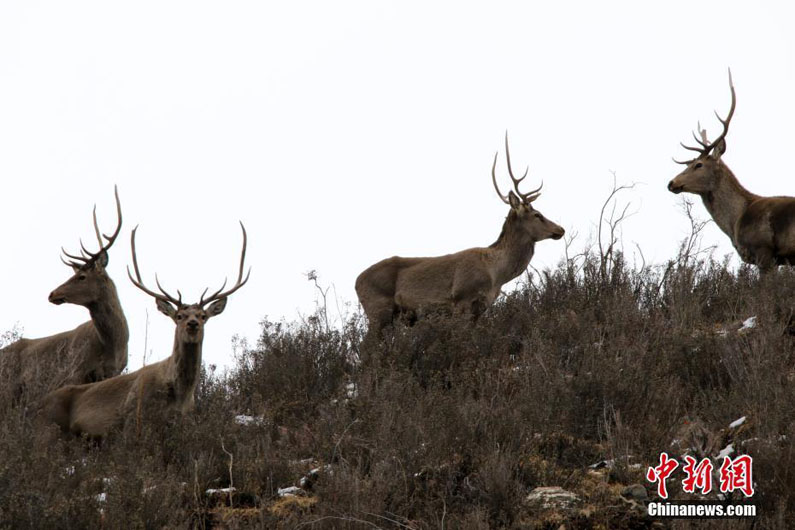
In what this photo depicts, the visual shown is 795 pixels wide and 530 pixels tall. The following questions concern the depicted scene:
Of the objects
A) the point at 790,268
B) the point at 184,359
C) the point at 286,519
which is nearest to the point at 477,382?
the point at 184,359

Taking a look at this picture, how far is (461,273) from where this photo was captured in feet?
35.7

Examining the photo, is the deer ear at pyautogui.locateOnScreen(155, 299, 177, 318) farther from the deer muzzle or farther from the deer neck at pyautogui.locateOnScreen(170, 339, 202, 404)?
the deer muzzle

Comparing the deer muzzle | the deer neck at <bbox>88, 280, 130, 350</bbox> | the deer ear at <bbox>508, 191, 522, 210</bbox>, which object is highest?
the deer ear at <bbox>508, 191, 522, 210</bbox>

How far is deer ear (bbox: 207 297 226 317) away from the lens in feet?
27.4

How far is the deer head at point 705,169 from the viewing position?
464 inches

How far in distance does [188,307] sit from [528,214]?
4.63m

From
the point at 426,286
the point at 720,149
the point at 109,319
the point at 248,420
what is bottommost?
the point at 248,420

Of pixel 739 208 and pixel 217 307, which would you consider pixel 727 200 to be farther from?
pixel 217 307

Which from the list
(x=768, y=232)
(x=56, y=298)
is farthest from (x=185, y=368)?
(x=768, y=232)

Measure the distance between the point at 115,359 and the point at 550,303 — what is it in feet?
15.3

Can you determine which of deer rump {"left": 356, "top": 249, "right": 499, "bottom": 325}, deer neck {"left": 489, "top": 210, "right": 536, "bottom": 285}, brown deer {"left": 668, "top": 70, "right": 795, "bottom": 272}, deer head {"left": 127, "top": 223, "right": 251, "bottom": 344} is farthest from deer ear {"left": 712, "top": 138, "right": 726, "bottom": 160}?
deer head {"left": 127, "top": 223, "right": 251, "bottom": 344}

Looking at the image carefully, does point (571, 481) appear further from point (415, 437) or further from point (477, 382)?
point (477, 382)

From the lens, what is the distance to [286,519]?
19.0 ft

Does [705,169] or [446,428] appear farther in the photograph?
[705,169]
